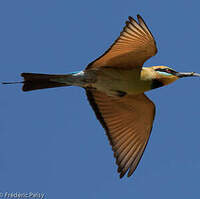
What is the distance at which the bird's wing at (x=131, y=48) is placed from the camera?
5.74 metres

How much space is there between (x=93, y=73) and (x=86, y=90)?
520 millimetres

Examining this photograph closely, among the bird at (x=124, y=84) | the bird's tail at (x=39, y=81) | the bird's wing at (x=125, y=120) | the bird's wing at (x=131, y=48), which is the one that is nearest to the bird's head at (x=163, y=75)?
the bird at (x=124, y=84)

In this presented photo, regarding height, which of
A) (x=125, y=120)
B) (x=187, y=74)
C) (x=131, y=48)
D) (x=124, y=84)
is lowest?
(x=125, y=120)

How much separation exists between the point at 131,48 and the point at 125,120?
4.50ft

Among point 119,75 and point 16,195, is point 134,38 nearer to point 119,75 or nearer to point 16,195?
point 119,75

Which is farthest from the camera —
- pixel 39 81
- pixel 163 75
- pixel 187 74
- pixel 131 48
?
pixel 187 74

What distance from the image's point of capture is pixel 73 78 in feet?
20.3

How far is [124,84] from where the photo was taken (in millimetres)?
6258

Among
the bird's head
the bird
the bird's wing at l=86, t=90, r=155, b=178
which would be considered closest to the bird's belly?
the bird

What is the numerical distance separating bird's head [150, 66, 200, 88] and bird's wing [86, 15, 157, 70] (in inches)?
10.5

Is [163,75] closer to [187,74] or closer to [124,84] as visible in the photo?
[187,74]

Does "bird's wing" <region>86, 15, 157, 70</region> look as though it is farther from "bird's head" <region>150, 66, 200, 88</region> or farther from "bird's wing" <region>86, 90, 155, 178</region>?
"bird's wing" <region>86, 90, 155, 178</region>

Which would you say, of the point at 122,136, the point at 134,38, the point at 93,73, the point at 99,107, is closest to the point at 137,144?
the point at 122,136

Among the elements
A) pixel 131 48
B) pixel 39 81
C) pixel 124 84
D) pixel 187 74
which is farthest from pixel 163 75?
pixel 39 81
